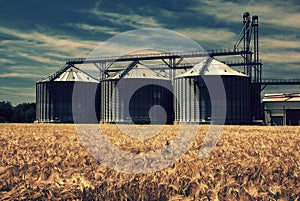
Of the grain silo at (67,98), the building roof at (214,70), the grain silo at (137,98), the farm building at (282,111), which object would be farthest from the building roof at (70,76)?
the farm building at (282,111)

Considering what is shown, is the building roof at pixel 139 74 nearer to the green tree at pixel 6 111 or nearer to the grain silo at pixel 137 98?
the grain silo at pixel 137 98

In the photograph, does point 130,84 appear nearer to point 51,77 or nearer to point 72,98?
point 72,98

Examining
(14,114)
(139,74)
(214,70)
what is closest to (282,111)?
(214,70)

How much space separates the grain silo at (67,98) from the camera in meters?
74.2

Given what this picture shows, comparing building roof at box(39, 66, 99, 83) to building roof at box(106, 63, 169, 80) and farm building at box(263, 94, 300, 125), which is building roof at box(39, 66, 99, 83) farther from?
farm building at box(263, 94, 300, 125)

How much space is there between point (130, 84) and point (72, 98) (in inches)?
493

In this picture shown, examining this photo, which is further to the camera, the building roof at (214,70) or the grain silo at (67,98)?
the grain silo at (67,98)

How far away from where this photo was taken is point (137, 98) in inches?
2778

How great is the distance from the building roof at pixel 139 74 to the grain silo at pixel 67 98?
22.2 feet

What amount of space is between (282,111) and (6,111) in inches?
2349

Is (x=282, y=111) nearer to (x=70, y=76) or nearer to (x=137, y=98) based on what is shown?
(x=137, y=98)

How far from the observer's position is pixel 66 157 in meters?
9.38

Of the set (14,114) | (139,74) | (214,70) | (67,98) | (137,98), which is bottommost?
(14,114)

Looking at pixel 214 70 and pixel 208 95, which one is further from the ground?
pixel 214 70
